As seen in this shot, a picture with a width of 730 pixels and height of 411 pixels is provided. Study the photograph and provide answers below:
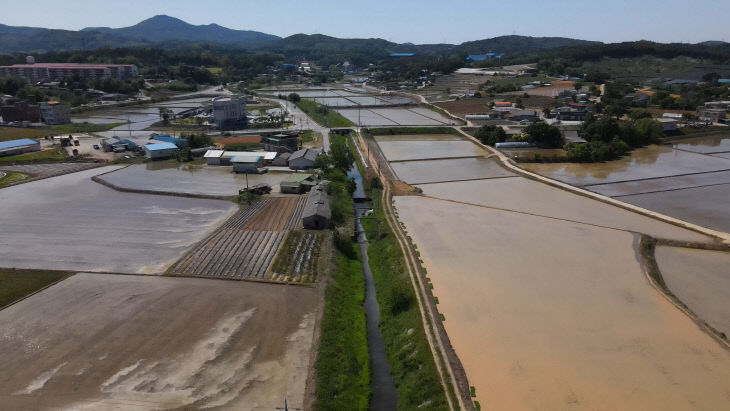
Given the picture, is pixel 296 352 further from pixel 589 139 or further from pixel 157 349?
pixel 589 139

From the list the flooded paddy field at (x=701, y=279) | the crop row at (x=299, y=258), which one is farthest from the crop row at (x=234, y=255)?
the flooded paddy field at (x=701, y=279)

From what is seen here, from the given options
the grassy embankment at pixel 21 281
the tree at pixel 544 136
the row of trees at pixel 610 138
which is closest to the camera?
the grassy embankment at pixel 21 281

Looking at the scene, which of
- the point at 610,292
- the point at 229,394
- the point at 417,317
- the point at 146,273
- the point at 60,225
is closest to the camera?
the point at 229,394

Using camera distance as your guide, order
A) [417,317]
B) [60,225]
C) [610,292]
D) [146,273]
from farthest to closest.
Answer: [60,225] → [146,273] → [610,292] → [417,317]

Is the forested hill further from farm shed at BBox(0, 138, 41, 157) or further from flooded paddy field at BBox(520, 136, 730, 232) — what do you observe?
flooded paddy field at BBox(520, 136, 730, 232)

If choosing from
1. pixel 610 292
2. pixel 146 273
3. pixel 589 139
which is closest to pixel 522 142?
pixel 589 139

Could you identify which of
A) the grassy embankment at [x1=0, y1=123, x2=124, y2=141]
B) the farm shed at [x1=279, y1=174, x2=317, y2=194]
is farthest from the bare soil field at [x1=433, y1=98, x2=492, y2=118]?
the grassy embankment at [x1=0, y1=123, x2=124, y2=141]

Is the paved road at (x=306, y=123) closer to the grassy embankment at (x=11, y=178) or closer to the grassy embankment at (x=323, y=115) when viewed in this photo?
the grassy embankment at (x=323, y=115)
